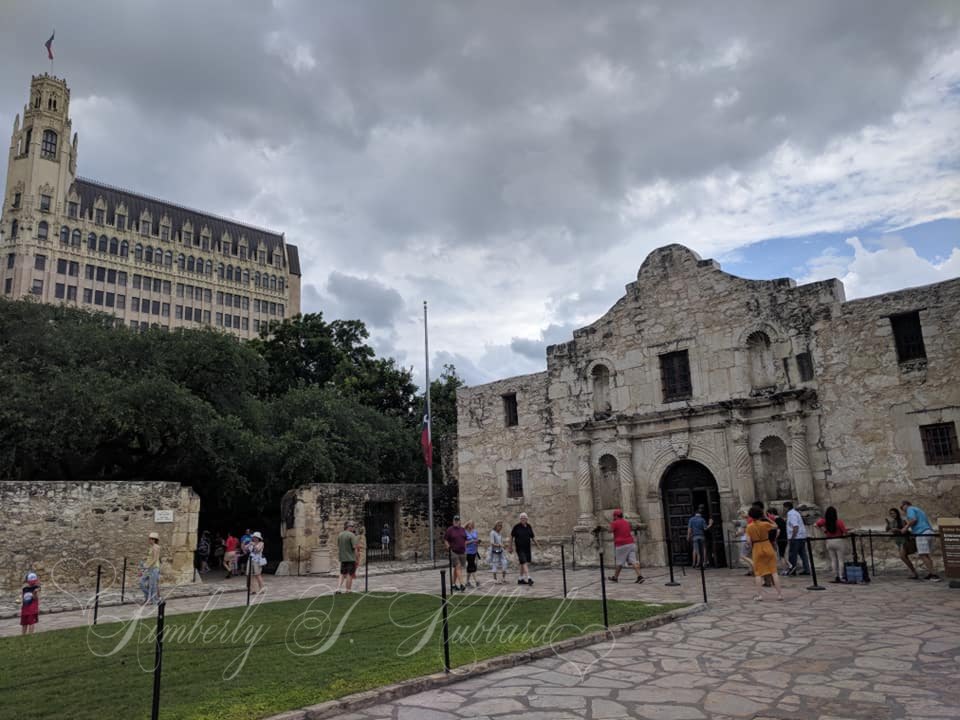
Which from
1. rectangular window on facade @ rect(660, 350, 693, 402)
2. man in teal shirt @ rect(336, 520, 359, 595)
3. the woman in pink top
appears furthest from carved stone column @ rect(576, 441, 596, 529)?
man in teal shirt @ rect(336, 520, 359, 595)

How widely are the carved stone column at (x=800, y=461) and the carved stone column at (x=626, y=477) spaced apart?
440 centimetres

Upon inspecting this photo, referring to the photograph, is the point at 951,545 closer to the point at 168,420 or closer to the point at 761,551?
the point at 761,551

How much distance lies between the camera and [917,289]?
50.3 feet

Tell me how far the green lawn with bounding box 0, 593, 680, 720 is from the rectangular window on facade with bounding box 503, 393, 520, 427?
10.7 m

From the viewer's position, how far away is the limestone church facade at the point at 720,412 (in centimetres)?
1511

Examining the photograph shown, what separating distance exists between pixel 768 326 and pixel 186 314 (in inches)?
2881

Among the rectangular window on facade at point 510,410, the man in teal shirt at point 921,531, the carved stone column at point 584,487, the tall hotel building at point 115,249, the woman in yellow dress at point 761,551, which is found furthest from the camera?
the tall hotel building at point 115,249

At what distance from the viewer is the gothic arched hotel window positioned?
228 feet

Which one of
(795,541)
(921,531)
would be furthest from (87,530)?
(921,531)

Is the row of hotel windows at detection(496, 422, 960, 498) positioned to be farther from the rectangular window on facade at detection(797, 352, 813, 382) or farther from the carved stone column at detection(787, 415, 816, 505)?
the rectangular window on facade at detection(797, 352, 813, 382)

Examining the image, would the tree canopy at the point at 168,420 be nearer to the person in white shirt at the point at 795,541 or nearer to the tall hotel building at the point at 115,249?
the person in white shirt at the point at 795,541

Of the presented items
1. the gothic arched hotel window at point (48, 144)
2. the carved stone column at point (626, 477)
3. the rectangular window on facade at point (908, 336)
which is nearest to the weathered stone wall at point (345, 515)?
the carved stone column at point (626, 477)

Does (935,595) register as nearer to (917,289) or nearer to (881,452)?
(881,452)

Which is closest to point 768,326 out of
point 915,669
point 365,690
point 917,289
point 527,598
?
point 917,289
